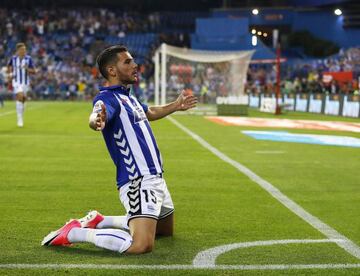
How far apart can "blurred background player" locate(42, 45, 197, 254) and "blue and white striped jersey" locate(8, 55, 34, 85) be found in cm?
1379

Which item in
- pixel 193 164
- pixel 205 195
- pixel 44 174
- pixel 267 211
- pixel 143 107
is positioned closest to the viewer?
pixel 143 107

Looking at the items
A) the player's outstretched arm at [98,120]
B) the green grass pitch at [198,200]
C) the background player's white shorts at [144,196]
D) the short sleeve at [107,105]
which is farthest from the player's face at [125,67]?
the green grass pitch at [198,200]

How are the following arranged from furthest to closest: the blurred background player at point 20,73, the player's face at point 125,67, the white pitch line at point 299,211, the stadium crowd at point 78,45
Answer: the stadium crowd at point 78,45 → the blurred background player at point 20,73 → the player's face at point 125,67 → the white pitch line at point 299,211

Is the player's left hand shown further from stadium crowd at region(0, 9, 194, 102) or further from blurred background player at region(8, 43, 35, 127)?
stadium crowd at region(0, 9, 194, 102)

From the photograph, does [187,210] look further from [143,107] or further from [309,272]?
[309,272]

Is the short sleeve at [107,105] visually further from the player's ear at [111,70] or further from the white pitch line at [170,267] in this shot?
the white pitch line at [170,267]

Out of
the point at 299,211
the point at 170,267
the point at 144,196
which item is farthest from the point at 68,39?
the point at 170,267

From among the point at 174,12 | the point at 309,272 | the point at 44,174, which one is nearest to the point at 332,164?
the point at 44,174

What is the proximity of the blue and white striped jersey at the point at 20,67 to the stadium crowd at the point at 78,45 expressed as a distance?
27577 millimetres

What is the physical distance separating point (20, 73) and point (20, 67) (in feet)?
0.77

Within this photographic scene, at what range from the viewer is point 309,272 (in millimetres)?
4492

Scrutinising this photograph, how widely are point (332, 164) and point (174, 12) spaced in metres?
56.0

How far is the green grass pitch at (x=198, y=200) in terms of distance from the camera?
16.1 feet

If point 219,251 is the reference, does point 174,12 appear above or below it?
above
